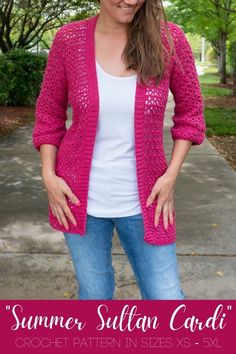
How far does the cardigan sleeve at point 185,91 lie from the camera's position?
185 cm

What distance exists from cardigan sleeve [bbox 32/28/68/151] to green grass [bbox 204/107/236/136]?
8.16m

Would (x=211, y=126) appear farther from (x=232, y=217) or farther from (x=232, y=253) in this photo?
(x=232, y=253)

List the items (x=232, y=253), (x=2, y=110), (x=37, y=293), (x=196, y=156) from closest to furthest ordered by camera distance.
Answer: (x=37, y=293), (x=232, y=253), (x=196, y=156), (x=2, y=110)

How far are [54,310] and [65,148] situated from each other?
0.79m

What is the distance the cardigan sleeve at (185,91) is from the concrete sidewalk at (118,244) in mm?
1768

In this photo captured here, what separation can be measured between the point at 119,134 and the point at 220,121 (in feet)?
33.0

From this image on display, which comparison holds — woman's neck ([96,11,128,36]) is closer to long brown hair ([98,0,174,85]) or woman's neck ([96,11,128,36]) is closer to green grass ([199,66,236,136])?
long brown hair ([98,0,174,85])

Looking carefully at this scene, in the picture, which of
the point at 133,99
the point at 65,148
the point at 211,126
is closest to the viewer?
the point at 133,99

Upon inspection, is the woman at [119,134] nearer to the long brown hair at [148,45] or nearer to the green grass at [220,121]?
the long brown hair at [148,45]

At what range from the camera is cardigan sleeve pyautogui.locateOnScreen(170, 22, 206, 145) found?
1.85 meters

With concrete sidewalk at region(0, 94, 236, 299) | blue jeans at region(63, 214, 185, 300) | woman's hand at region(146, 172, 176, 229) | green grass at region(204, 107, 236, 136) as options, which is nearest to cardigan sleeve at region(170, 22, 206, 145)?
woman's hand at region(146, 172, 176, 229)

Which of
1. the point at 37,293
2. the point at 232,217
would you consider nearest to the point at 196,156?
the point at 232,217

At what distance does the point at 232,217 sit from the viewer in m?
4.93

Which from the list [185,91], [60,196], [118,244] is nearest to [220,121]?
[118,244]
